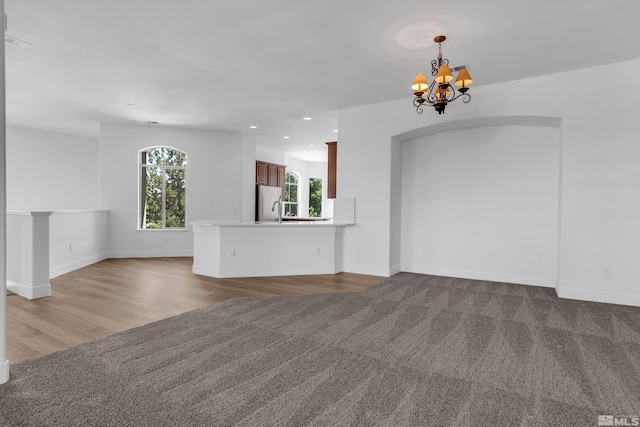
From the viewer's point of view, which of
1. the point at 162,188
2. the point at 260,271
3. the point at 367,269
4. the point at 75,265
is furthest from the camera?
the point at 162,188

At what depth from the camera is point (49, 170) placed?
27.3 ft

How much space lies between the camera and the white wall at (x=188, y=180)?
7383 mm

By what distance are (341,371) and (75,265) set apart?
586cm

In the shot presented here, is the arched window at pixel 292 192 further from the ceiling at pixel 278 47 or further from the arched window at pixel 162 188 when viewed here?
the ceiling at pixel 278 47

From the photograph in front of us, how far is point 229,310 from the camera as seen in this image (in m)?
3.67

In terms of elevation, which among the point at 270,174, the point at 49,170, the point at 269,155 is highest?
the point at 269,155

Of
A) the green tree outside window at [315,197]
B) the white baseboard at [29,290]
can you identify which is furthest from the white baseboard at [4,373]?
the green tree outside window at [315,197]

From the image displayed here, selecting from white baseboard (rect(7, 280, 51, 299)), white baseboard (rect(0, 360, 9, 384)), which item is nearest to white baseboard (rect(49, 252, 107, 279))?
white baseboard (rect(7, 280, 51, 299))

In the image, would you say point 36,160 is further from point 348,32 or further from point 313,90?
point 348,32

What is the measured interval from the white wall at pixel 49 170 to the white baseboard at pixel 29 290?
4775 millimetres

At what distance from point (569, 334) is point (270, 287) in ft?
11.3

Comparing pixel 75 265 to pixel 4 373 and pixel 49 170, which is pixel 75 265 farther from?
pixel 4 373

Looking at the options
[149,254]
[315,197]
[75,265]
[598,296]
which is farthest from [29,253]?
[315,197]

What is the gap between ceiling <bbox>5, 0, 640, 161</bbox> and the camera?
9.89 feet
